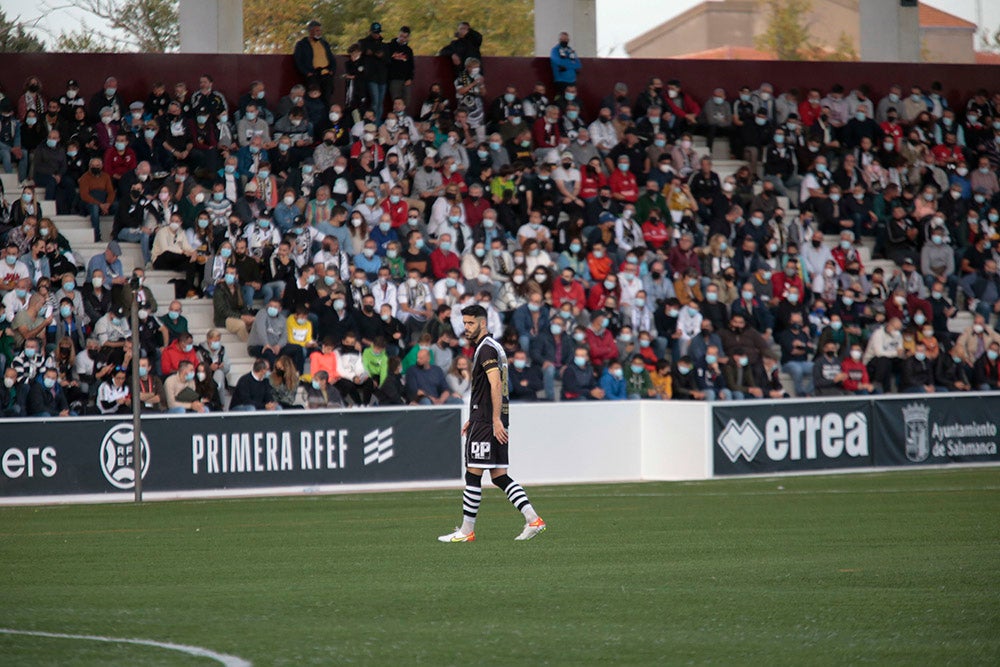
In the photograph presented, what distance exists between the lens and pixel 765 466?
2342 cm

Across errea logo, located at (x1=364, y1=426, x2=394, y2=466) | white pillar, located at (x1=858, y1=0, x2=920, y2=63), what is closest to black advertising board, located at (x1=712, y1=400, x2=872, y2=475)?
errea logo, located at (x1=364, y1=426, x2=394, y2=466)

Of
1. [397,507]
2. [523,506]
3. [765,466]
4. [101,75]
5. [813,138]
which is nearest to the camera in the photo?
[523,506]

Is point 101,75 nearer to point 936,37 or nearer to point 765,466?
point 765,466

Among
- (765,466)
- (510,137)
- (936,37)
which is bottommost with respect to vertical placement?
(765,466)

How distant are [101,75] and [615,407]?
11952 millimetres

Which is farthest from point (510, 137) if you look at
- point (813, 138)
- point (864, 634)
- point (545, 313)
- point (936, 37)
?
point (936, 37)

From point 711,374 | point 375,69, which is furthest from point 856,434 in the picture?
point 375,69

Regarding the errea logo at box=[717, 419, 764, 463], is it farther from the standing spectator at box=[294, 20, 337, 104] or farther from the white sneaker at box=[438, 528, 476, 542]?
the white sneaker at box=[438, 528, 476, 542]

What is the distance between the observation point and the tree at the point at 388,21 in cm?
5609

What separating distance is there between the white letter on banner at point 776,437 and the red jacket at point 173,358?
876cm

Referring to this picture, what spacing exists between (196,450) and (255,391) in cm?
168

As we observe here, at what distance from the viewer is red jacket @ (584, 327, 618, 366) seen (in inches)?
987

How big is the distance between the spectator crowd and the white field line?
1321cm

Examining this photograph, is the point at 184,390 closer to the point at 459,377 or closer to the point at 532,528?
the point at 459,377
